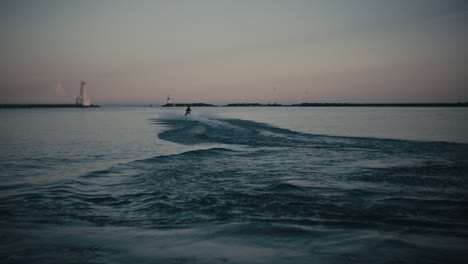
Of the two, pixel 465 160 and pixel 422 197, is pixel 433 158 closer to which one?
pixel 465 160

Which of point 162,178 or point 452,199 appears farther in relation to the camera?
point 162,178

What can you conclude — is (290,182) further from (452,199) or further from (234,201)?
(452,199)

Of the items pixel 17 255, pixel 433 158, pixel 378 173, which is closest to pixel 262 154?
pixel 378 173

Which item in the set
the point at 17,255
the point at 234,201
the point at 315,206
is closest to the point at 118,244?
the point at 17,255

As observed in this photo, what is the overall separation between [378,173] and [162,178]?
24.4 feet

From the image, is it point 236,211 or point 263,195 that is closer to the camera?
point 236,211

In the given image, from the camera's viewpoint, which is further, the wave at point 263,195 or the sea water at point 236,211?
the wave at point 263,195

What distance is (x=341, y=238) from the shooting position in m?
5.15

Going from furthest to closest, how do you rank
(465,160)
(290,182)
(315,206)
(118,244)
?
1. (465,160)
2. (290,182)
3. (315,206)
4. (118,244)

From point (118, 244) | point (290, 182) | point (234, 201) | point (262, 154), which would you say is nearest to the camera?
point (118, 244)

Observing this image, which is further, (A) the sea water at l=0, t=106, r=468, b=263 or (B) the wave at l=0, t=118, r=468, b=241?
(B) the wave at l=0, t=118, r=468, b=241

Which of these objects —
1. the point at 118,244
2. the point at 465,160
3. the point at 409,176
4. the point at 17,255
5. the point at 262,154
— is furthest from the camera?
the point at 262,154

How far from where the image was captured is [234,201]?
7.49 meters

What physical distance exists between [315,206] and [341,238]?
1.84 m
